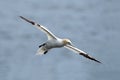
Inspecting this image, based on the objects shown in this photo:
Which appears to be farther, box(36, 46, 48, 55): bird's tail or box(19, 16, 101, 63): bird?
box(36, 46, 48, 55): bird's tail

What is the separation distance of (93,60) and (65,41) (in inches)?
192

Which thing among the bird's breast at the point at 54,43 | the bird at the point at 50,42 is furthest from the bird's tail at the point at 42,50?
the bird's breast at the point at 54,43

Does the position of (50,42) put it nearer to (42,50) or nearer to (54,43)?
(54,43)

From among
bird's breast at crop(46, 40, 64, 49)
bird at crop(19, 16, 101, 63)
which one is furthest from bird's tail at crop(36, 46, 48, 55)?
bird's breast at crop(46, 40, 64, 49)

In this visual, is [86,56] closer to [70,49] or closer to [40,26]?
[70,49]

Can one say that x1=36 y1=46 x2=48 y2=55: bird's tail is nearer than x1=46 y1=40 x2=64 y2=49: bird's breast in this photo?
No

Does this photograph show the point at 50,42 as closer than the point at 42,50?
Yes

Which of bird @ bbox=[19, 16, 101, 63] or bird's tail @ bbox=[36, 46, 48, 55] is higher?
bird @ bbox=[19, 16, 101, 63]

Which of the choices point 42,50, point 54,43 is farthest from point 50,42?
point 42,50

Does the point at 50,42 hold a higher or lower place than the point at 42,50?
higher

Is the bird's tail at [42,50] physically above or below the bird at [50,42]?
below

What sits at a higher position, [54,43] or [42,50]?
[54,43]

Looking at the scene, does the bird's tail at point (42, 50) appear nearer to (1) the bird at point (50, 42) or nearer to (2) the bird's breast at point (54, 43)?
(1) the bird at point (50, 42)

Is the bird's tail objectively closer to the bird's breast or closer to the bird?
the bird
